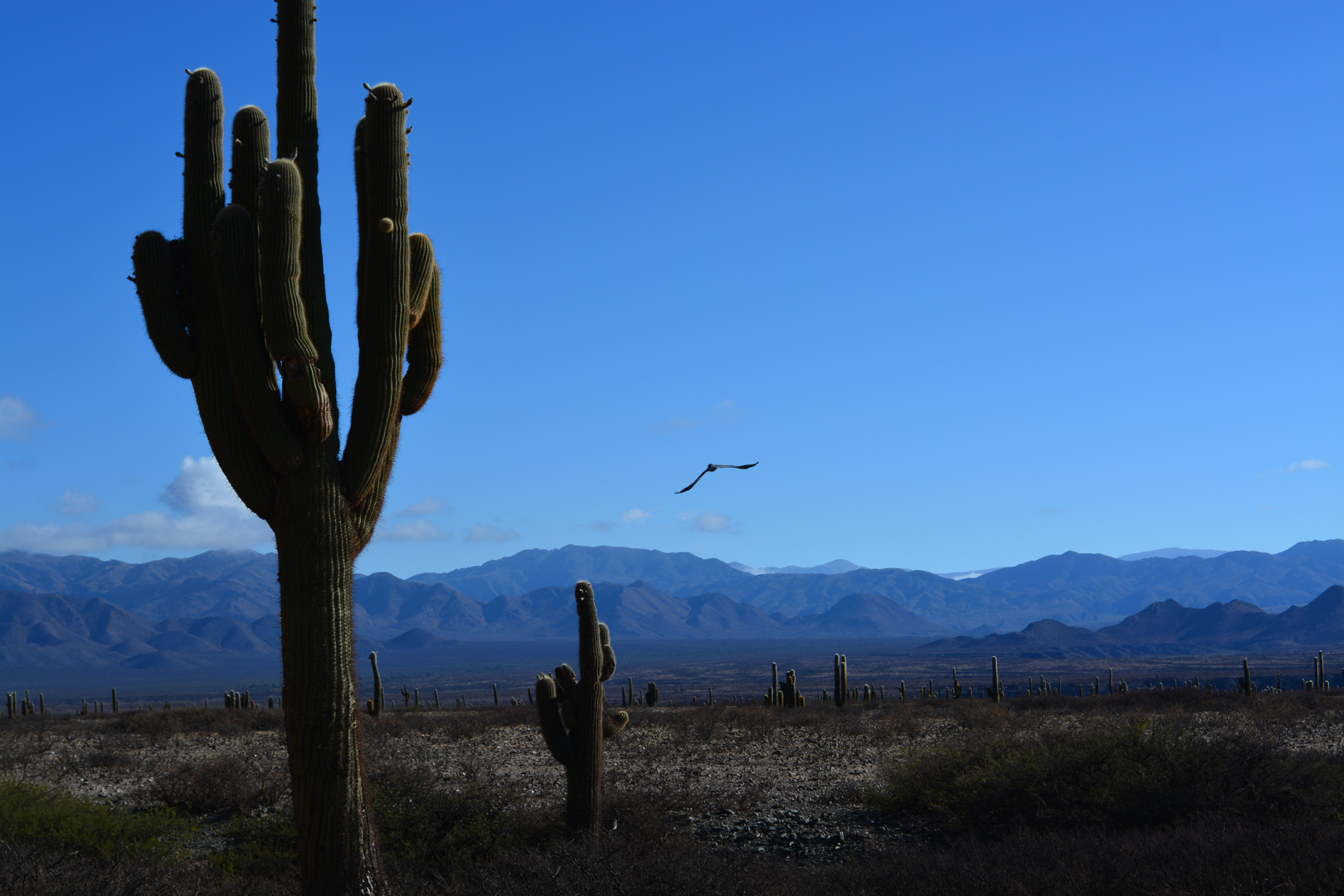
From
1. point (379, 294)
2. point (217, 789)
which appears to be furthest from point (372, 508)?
point (217, 789)

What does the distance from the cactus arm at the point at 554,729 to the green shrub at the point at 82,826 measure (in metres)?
3.35

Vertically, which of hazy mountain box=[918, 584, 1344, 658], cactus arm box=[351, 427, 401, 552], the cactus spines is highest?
cactus arm box=[351, 427, 401, 552]

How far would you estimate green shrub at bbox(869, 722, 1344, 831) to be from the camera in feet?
33.3

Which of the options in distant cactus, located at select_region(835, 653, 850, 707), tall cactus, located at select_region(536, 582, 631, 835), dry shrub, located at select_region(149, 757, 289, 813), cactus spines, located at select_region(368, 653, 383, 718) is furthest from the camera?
distant cactus, located at select_region(835, 653, 850, 707)

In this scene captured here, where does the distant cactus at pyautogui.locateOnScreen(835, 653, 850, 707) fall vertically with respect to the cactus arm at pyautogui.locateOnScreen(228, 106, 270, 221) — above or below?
below

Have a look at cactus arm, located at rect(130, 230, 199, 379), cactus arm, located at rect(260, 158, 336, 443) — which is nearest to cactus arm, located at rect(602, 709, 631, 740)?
cactus arm, located at rect(260, 158, 336, 443)

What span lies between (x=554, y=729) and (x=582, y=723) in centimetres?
25

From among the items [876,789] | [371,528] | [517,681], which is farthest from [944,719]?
[517,681]

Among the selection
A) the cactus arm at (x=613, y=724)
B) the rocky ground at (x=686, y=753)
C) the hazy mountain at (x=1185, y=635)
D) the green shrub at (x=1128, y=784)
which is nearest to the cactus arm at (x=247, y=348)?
the cactus arm at (x=613, y=724)

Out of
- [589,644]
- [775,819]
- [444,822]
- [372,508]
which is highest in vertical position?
[372,508]

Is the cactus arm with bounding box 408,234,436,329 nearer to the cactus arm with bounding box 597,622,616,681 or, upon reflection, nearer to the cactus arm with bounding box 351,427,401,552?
the cactus arm with bounding box 351,427,401,552

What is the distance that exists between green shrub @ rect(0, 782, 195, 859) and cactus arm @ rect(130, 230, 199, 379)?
4.08m

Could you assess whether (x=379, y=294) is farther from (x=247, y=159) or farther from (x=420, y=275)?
(x=247, y=159)

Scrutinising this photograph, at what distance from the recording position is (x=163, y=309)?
7637 millimetres
